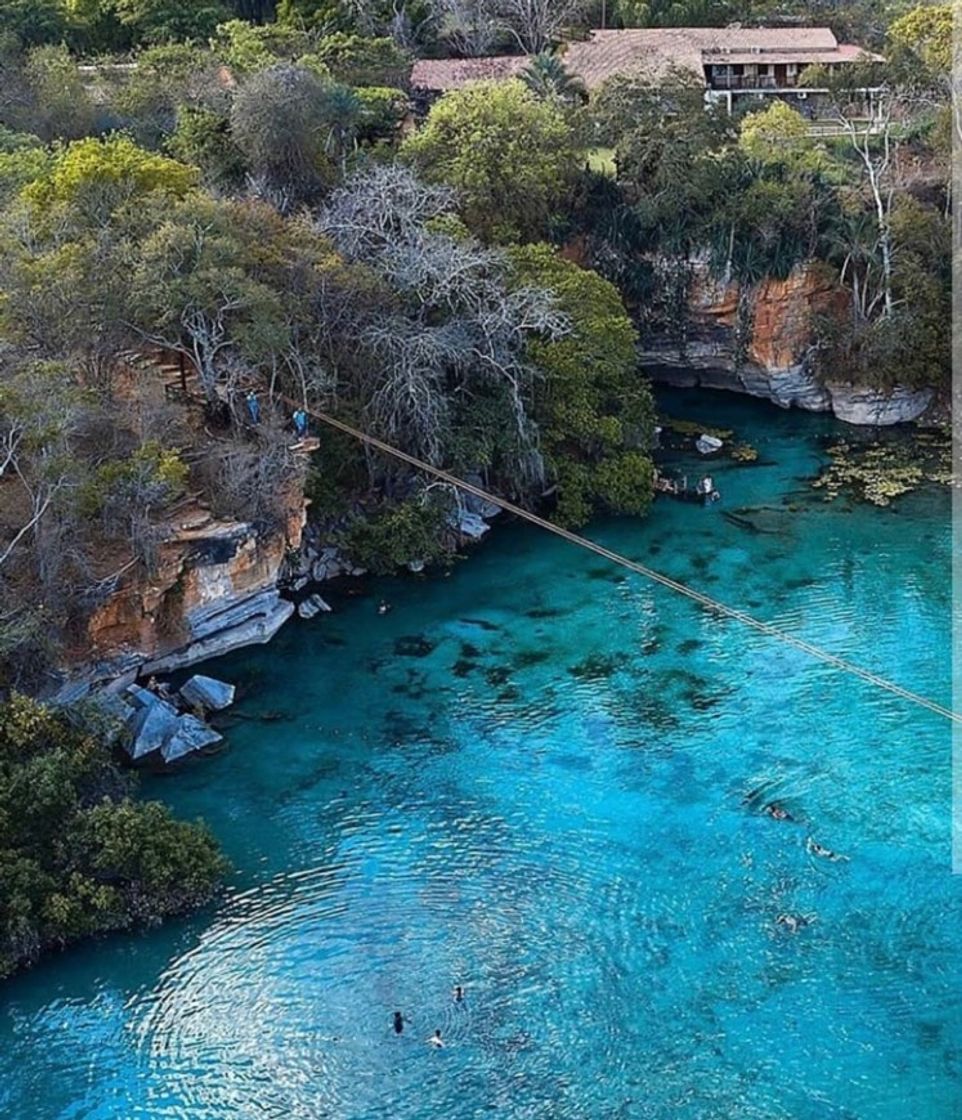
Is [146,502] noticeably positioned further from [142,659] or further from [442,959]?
[442,959]

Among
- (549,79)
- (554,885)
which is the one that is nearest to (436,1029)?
(554,885)

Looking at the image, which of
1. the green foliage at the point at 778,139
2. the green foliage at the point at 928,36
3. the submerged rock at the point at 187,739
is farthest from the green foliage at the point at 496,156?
the submerged rock at the point at 187,739

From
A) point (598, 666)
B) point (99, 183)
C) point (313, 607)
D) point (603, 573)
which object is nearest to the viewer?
point (598, 666)

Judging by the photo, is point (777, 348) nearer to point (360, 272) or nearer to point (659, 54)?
point (360, 272)

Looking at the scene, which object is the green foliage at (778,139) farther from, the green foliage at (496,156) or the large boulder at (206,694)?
the large boulder at (206,694)

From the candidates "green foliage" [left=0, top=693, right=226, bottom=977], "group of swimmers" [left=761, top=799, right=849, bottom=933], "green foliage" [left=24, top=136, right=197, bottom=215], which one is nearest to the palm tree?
"green foliage" [left=24, top=136, right=197, bottom=215]

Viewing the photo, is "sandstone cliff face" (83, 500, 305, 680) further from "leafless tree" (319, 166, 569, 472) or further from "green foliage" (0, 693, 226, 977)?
"green foliage" (0, 693, 226, 977)
